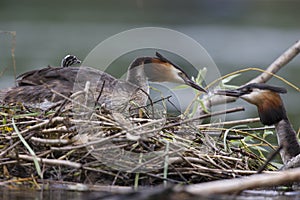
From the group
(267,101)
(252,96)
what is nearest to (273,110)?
(267,101)

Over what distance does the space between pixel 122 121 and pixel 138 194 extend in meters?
1.94

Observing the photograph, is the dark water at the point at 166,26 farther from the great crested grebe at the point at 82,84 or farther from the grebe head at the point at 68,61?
the grebe head at the point at 68,61

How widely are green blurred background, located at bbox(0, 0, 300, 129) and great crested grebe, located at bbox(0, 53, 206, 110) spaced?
345 centimetres

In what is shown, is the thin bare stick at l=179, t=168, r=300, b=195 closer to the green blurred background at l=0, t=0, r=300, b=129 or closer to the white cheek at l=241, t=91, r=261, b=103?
the white cheek at l=241, t=91, r=261, b=103

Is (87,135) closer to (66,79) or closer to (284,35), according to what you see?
(66,79)

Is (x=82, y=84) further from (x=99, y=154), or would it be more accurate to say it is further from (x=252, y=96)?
(x=252, y=96)

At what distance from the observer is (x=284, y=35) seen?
2203cm

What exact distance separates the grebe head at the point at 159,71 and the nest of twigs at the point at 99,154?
1.15m

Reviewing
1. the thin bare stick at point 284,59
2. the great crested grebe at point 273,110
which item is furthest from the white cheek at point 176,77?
the thin bare stick at point 284,59

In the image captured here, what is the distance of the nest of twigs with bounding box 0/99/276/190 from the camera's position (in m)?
4.92

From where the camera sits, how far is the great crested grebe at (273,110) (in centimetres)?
569

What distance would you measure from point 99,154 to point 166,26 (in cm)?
1791

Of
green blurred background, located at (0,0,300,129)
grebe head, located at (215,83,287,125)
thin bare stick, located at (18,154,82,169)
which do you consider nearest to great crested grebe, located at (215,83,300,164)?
grebe head, located at (215,83,287,125)

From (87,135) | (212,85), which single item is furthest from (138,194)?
(212,85)
